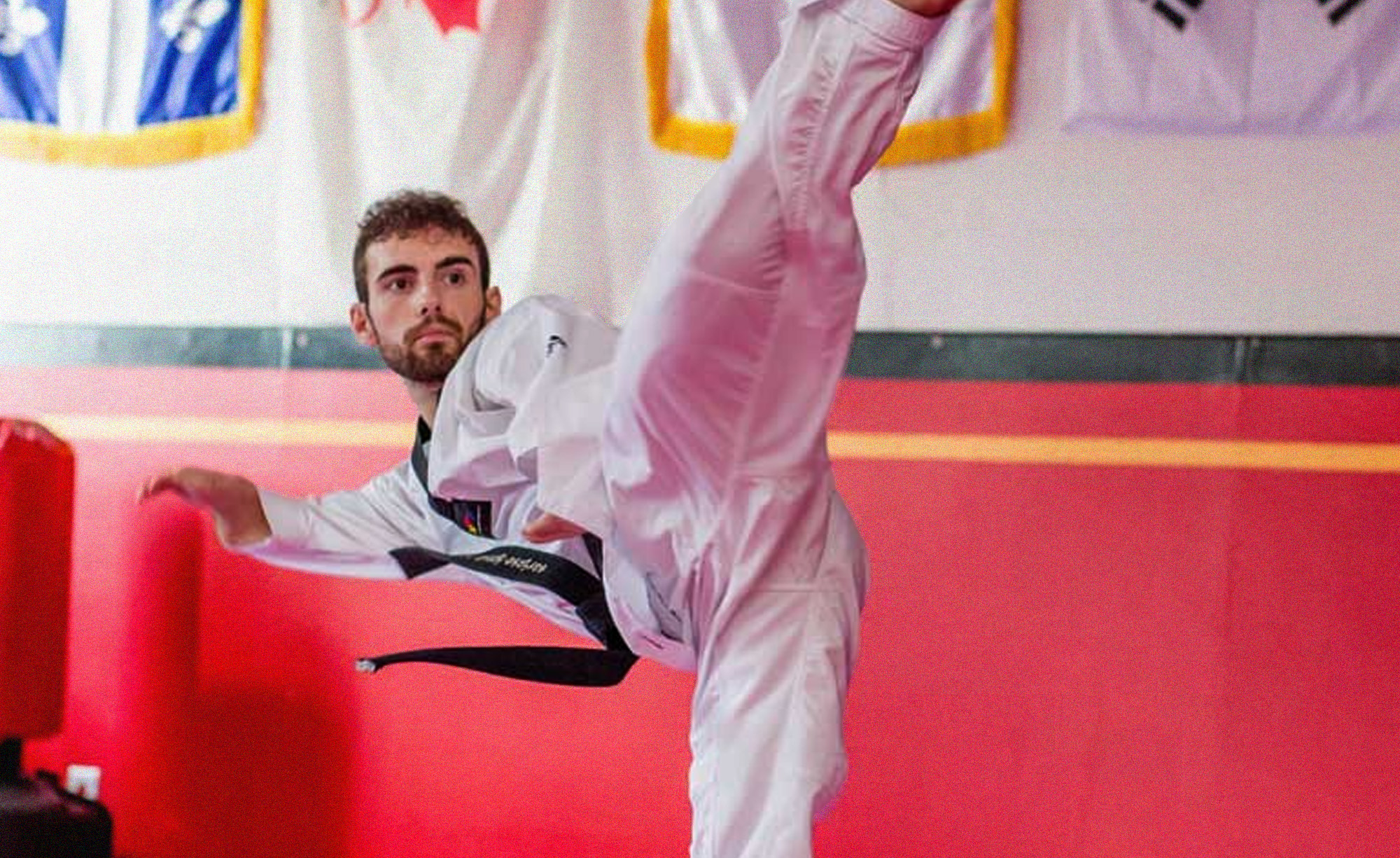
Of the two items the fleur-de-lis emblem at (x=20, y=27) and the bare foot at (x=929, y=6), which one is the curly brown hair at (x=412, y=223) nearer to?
the fleur-de-lis emblem at (x=20, y=27)

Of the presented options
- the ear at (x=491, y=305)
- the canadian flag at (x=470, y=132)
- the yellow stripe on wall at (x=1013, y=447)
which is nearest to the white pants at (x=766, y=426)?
the ear at (x=491, y=305)

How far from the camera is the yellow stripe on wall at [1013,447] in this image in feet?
11.5

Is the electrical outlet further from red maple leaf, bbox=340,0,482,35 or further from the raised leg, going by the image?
the raised leg

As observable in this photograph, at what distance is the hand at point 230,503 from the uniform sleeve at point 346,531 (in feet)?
0.06

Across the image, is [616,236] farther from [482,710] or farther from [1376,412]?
[1376,412]

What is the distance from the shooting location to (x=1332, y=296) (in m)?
3.44

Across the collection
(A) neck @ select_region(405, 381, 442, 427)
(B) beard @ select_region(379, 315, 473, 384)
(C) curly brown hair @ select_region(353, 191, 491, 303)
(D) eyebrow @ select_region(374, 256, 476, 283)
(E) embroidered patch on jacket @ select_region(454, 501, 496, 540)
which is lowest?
(E) embroidered patch on jacket @ select_region(454, 501, 496, 540)

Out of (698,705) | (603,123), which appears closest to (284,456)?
(603,123)

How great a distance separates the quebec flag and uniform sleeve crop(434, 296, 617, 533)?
1593 mm

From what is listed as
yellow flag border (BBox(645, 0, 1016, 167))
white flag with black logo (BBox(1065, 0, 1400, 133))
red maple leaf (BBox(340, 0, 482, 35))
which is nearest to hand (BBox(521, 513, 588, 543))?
yellow flag border (BBox(645, 0, 1016, 167))

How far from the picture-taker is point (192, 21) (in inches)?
167

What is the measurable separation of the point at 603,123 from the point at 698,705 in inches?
64.0

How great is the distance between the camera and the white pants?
7.49 feet

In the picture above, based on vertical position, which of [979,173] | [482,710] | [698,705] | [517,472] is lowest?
[482,710]
